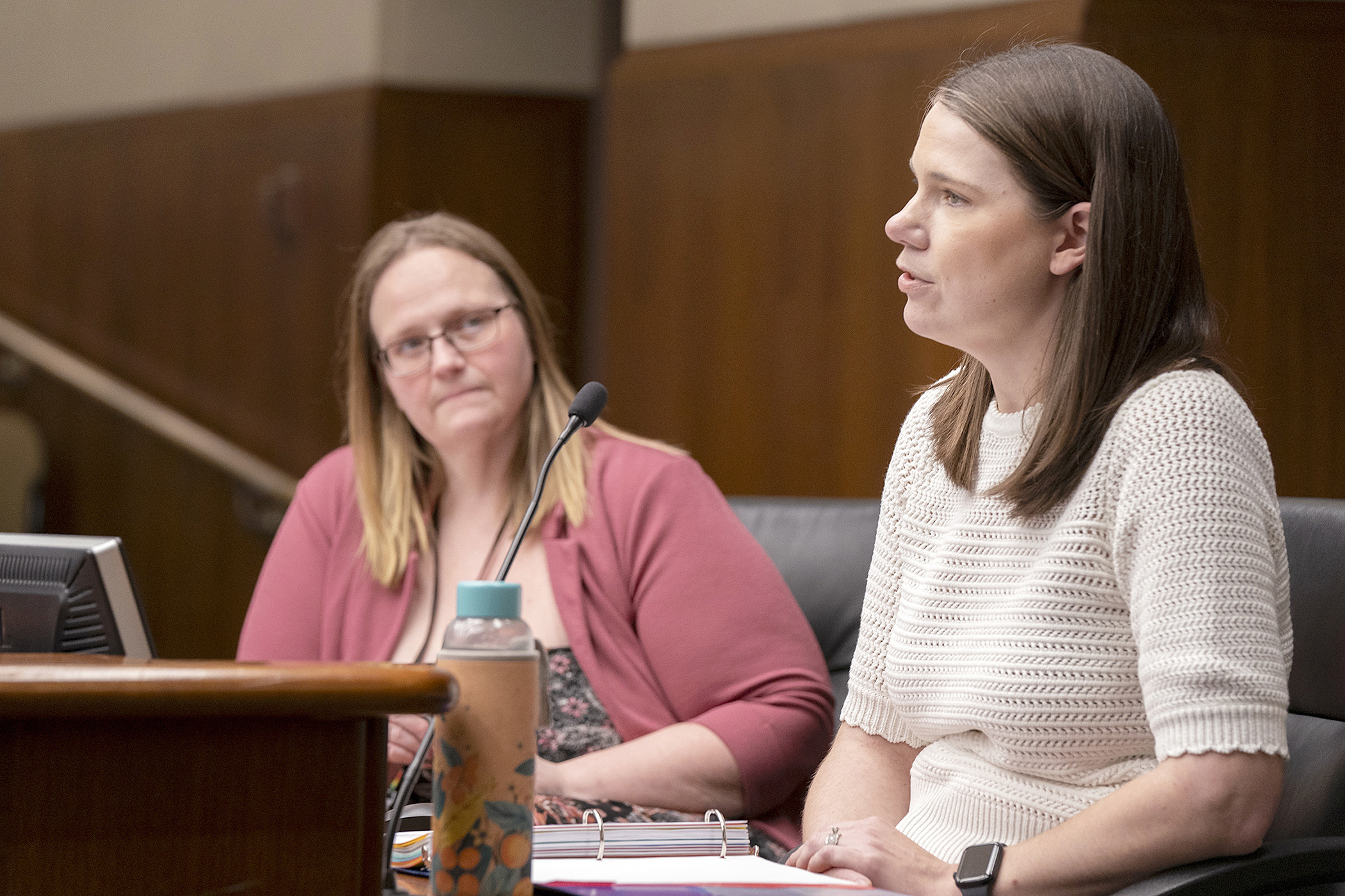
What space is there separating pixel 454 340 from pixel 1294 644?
1.20m

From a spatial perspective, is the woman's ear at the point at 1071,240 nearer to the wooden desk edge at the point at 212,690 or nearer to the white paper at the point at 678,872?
the white paper at the point at 678,872

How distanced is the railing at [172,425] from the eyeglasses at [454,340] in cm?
259

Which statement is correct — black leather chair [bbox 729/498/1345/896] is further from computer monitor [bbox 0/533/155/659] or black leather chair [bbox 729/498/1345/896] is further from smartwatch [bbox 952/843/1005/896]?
computer monitor [bbox 0/533/155/659]

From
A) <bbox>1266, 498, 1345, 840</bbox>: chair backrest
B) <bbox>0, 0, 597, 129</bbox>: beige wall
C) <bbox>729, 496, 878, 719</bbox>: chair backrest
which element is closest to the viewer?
<bbox>1266, 498, 1345, 840</bbox>: chair backrest

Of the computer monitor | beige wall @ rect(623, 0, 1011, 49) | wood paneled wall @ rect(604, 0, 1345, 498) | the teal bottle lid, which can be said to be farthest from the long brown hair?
beige wall @ rect(623, 0, 1011, 49)

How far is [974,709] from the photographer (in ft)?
4.01

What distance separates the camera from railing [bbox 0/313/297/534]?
4609mm

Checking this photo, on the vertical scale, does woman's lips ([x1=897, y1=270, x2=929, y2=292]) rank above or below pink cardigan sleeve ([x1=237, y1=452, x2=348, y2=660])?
above

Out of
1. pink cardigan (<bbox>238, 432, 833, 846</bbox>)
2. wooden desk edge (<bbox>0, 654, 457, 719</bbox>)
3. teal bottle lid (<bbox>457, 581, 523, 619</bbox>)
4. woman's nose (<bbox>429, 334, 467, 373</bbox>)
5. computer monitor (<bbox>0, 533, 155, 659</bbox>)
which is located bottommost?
pink cardigan (<bbox>238, 432, 833, 846</bbox>)

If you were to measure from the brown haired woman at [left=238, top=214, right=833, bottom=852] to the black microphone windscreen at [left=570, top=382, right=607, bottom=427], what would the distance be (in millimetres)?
602

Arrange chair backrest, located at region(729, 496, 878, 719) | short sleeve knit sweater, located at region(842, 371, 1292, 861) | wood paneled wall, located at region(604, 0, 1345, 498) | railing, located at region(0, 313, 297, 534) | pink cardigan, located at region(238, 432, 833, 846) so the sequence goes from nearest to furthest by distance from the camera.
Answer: short sleeve knit sweater, located at region(842, 371, 1292, 861)
pink cardigan, located at region(238, 432, 833, 846)
chair backrest, located at region(729, 496, 878, 719)
wood paneled wall, located at region(604, 0, 1345, 498)
railing, located at region(0, 313, 297, 534)

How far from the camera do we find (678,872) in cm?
102

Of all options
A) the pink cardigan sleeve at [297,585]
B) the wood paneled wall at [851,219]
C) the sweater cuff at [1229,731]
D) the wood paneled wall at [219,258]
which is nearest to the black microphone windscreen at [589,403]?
the sweater cuff at [1229,731]

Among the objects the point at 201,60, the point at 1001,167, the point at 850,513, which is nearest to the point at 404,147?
the point at 201,60
